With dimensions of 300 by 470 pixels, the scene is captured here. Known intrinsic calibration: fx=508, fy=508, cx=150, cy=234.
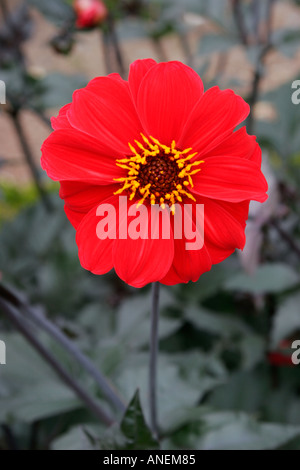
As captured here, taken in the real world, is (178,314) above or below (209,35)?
below

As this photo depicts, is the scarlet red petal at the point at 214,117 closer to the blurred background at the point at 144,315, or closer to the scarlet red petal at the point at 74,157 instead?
the scarlet red petal at the point at 74,157

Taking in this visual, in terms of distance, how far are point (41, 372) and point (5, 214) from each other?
0.84 m

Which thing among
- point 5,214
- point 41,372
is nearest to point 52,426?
point 41,372

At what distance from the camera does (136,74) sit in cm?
41

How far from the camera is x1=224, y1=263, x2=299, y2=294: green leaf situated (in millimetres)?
786

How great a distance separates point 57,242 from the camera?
107 centimetres

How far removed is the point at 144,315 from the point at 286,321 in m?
0.26

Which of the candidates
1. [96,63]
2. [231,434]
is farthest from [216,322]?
[96,63]

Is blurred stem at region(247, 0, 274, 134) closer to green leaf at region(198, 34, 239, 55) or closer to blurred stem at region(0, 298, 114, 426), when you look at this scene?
green leaf at region(198, 34, 239, 55)

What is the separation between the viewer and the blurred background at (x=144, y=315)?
65 centimetres

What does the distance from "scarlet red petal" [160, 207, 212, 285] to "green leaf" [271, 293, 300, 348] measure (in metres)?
0.40

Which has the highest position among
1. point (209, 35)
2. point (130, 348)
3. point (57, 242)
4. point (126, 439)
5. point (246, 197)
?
point (209, 35)
